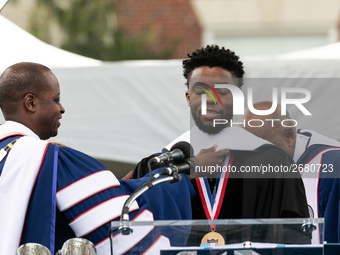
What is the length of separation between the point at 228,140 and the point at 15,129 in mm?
1273

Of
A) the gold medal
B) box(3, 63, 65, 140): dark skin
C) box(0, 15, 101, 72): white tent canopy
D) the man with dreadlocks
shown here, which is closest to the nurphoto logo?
the man with dreadlocks

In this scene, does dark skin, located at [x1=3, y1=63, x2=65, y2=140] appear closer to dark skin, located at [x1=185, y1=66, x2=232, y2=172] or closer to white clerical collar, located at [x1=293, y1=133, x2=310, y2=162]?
dark skin, located at [x1=185, y1=66, x2=232, y2=172]

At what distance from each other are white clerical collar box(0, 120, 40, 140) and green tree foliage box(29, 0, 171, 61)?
807 cm

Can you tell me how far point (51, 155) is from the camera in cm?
235

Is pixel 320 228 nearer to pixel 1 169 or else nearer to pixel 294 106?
pixel 1 169

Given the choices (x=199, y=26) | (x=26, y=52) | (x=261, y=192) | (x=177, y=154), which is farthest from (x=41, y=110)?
(x=199, y=26)

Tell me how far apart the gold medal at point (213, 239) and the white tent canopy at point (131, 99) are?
2.66m

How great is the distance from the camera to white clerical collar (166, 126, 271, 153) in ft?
9.95

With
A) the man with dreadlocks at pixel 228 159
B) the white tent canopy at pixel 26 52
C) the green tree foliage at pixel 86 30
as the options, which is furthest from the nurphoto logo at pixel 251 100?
the green tree foliage at pixel 86 30

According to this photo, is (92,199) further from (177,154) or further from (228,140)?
(228,140)

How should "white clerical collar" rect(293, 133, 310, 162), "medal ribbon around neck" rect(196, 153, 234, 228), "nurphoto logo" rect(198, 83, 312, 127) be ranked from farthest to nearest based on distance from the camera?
"white clerical collar" rect(293, 133, 310, 162) → "nurphoto logo" rect(198, 83, 312, 127) → "medal ribbon around neck" rect(196, 153, 234, 228)

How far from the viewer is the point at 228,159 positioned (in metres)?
2.97

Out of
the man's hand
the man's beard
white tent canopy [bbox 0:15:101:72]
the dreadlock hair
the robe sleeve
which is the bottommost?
the robe sleeve

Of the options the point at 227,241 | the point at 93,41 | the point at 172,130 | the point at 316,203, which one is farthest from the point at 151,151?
the point at 93,41
